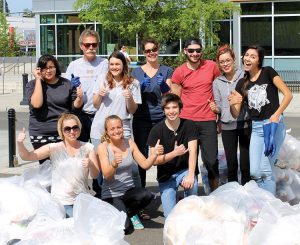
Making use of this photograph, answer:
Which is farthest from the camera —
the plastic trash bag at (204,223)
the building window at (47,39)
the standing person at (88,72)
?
the building window at (47,39)

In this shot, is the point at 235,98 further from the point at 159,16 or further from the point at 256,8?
the point at 256,8

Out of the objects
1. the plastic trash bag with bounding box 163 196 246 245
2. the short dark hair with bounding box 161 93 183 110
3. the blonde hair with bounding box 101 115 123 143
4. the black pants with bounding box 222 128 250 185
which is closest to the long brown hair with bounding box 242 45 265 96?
the black pants with bounding box 222 128 250 185

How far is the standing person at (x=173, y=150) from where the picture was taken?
634cm

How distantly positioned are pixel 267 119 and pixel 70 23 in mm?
28597

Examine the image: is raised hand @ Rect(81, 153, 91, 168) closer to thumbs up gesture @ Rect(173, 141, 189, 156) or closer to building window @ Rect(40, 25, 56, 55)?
thumbs up gesture @ Rect(173, 141, 189, 156)

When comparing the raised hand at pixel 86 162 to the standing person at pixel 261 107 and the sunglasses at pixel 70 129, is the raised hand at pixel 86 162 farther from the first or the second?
the standing person at pixel 261 107

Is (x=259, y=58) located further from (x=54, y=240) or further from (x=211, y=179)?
(x=54, y=240)

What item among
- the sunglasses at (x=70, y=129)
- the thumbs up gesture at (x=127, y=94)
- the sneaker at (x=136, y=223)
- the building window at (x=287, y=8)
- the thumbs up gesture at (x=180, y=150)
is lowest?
the sneaker at (x=136, y=223)

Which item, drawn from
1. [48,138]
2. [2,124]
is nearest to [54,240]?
[48,138]

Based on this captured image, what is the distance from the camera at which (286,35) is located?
28.2 m

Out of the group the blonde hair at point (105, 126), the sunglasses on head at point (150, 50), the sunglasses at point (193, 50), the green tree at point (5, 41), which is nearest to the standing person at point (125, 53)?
the sunglasses on head at point (150, 50)

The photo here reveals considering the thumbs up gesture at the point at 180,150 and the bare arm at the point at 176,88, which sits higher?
the bare arm at the point at 176,88

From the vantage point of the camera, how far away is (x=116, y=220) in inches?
190

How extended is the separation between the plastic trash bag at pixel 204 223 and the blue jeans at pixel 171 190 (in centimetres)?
127
